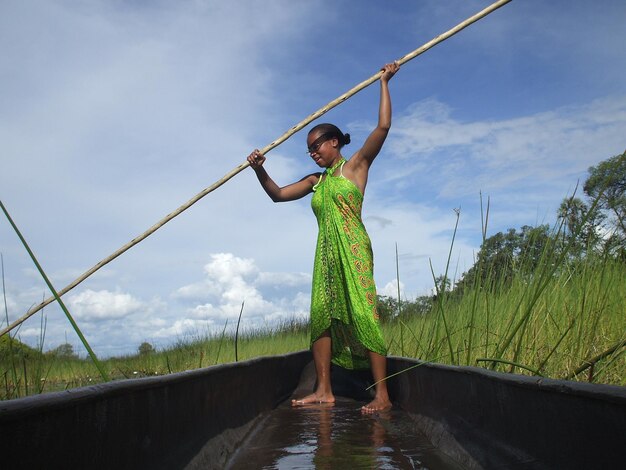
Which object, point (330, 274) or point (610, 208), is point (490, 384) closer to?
point (610, 208)

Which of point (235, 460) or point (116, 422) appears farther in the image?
point (235, 460)

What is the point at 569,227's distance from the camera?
2506mm

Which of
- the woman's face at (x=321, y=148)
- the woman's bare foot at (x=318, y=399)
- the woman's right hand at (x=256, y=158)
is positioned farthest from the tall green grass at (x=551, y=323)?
the woman's right hand at (x=256, y=158)

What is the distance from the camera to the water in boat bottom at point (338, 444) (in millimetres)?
2209

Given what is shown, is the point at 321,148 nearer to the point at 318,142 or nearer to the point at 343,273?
the point at 318,142

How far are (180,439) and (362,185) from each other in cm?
230

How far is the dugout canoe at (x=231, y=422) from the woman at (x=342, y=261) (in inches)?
34.3

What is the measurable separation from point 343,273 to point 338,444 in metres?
1.51

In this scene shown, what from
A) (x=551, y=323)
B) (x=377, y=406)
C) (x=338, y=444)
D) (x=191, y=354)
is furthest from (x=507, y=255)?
(x=191, y=354)

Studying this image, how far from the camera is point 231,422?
8.76ft

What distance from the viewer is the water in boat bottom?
7.25 ft

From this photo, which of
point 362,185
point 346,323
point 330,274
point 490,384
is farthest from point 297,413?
point 490,384

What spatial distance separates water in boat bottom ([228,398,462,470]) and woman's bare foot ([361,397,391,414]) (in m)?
0.05

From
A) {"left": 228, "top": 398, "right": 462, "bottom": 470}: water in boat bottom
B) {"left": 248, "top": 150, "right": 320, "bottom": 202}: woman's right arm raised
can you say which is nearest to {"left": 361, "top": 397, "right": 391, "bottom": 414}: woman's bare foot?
{"left": 228, "top": 398, "right": 462, "bottom": 470}: water in boat bottom
